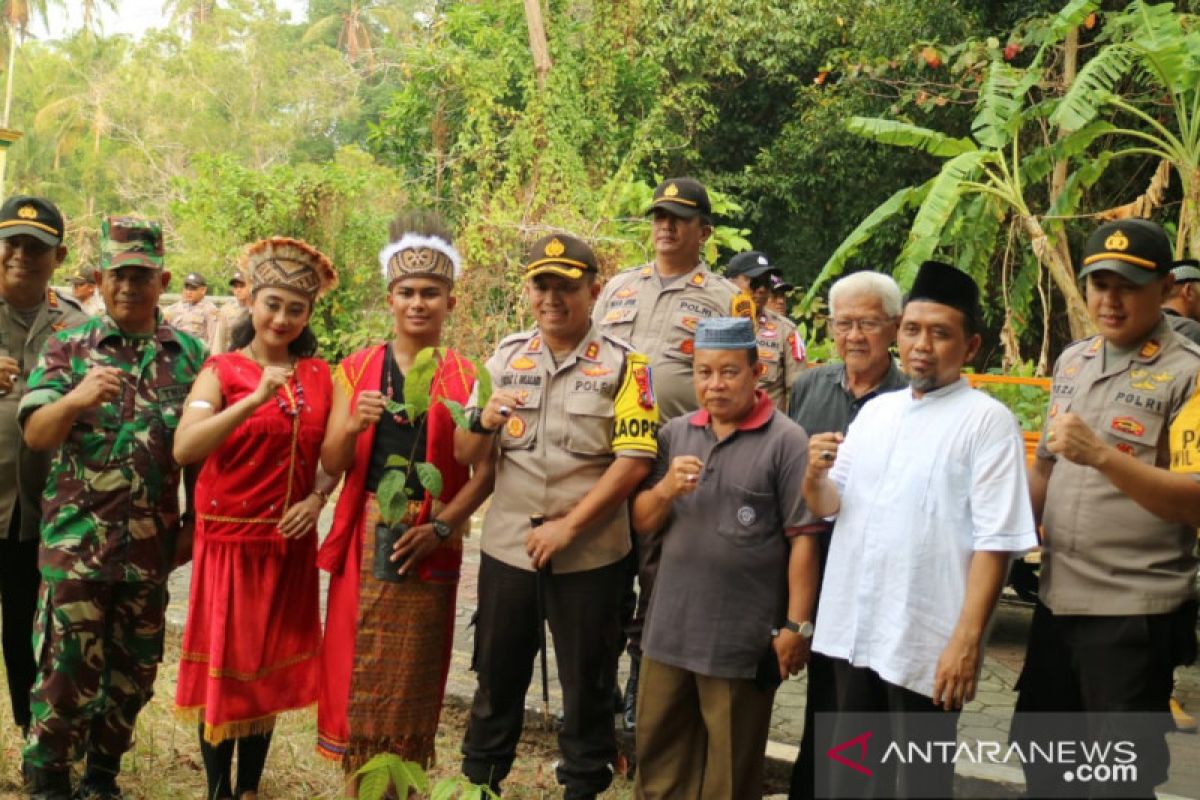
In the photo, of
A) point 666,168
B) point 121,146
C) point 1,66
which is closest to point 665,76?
point 666,168

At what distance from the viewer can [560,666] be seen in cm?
449

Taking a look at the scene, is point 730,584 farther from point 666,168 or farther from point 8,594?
point 666,168

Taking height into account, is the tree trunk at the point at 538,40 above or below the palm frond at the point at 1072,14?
above

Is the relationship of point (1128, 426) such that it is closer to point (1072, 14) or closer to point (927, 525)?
→ point (927, 525)

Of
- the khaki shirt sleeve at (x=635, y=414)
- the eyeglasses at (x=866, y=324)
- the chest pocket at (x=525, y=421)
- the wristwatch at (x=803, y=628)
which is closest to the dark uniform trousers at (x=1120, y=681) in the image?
the wristwatch at (x=803, y=628)

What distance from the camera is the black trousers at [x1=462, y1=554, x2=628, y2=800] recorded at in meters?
4.43

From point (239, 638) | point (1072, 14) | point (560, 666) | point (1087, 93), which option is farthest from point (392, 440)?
point (1072, 14)

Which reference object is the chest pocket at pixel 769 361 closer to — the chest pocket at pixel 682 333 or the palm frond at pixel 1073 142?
the chest pocket at pixel 682 333

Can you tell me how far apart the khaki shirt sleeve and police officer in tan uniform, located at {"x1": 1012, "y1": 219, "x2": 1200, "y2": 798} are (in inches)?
54.4

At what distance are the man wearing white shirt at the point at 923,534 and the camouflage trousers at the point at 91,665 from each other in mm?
2645

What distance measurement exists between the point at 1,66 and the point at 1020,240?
35789mm

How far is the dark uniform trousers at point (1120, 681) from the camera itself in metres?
3.71

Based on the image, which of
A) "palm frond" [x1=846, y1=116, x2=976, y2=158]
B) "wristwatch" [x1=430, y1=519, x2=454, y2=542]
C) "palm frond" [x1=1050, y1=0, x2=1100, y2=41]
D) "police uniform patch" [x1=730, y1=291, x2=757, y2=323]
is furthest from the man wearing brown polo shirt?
"palm frond" [x1=1050, y1=0, x2=1100, y2=41]

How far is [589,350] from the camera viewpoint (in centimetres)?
453
